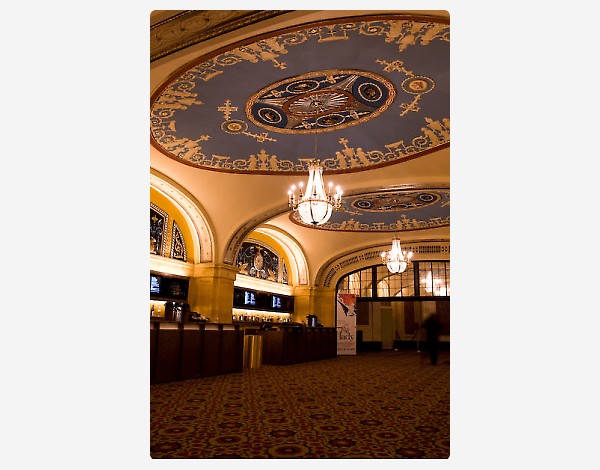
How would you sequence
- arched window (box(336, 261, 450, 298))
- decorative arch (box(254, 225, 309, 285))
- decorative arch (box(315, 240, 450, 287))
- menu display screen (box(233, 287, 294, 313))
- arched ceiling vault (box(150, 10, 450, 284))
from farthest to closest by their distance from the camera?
1. arched window (box(336, 261, 450, 298))
2. decorative arch (box(315, 240, 450, 287))
3. decorative arch (box(254, 225, 309, 285))
4. menu display screen (box(233, 287, 294, 313))
5. arched ceiling vault (box(150, 10, 450, 284))

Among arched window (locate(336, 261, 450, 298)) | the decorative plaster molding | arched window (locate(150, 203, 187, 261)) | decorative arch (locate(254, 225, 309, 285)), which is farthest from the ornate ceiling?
arched window (locate(336, 261, 450, 298))

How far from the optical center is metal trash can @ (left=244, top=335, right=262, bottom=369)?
10.3m

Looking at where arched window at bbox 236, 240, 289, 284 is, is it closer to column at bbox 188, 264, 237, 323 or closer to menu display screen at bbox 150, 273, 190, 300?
column at bbox 188, 264, 237, 323

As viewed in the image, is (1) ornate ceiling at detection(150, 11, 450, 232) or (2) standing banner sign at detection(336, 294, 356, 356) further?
(2) standing banner sign at detection(336, 294, 356, 356)

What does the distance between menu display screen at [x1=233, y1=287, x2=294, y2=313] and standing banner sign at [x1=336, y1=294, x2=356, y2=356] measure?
1734 millimetres

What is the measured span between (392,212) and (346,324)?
5400 mm

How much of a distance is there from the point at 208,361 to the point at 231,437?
4.73 m

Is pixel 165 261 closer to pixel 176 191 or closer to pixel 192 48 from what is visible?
pixel 176 191

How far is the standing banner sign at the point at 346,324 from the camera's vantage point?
16.5 meters

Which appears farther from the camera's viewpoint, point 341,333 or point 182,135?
point 341,333

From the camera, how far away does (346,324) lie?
17.3m

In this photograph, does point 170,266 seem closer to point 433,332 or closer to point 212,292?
point 212,292

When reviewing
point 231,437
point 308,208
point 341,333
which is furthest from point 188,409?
point 341,333

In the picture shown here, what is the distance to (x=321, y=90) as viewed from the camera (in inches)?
250
